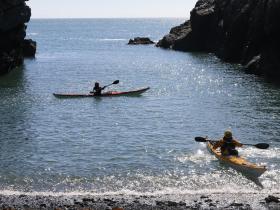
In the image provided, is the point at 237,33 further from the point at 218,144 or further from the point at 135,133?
the point at 218,144

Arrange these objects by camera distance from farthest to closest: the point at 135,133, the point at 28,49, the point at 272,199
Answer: the point at 28,49, the point at 135,133, the point at 272,199

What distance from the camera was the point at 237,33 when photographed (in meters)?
84.1

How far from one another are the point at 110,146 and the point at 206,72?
41.4m

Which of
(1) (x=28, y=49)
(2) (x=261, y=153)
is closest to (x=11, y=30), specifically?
(1) (x=28, y=49)

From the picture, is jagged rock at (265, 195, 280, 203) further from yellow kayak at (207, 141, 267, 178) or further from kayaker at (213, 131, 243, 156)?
kayaker at (213, 131, 243, 156)

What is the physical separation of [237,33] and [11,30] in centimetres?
3561

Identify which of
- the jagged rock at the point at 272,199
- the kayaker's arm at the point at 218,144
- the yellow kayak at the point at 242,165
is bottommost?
the jagged rock at the point at 272,199

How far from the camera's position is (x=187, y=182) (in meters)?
25.6

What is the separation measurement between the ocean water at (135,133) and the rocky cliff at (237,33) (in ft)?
12.3

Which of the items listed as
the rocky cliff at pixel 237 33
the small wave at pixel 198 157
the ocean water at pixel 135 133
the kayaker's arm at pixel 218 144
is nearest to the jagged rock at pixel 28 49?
the rocky cliff at pixel 237 33

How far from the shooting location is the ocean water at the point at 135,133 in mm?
25781

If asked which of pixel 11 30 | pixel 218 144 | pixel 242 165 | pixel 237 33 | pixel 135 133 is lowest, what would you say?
pixel 135 133

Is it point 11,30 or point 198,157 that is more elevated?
point 11,30

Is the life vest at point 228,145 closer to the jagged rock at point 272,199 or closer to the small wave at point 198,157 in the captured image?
the small wave at point 198,157
